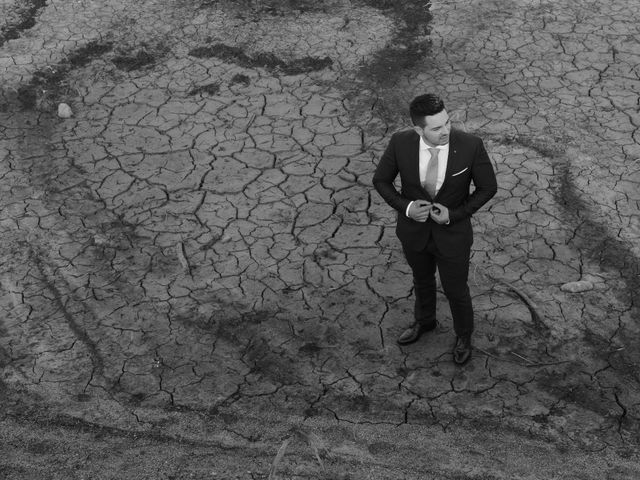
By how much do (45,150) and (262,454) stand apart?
400 centimetres

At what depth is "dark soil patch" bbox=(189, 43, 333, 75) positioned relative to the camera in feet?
28.0

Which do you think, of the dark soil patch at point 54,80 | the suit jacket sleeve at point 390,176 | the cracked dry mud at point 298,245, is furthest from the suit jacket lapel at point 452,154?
the dark soil patch at point 54,80

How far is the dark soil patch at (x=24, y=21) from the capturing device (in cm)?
932

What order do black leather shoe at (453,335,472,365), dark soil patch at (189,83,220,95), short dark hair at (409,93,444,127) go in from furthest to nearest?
dark soil patch at (189,83,220,95), black leather shoe at (453,335,472,365), short dark hair at (409,93,444,127)

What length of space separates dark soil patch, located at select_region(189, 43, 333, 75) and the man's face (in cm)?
421

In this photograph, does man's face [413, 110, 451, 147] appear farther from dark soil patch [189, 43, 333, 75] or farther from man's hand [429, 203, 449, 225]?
dark soil patch [189, 43, 333, 75]

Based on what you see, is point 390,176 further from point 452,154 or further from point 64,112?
point 64,112

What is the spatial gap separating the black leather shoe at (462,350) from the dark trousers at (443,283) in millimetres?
53

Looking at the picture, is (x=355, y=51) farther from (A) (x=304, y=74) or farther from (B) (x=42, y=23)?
(B) (x=42, y=23)

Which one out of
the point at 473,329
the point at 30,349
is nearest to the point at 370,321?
the point at 473,329

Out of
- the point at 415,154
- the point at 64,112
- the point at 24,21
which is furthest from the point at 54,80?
the point at 415,154

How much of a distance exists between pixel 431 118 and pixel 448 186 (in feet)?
1.30

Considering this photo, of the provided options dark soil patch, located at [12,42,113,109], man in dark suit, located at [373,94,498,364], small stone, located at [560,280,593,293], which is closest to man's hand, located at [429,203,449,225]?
man in dark suit, located at [373,94,498,364]

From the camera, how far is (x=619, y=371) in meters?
5.04
